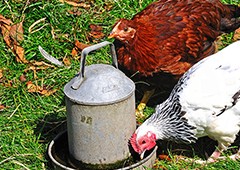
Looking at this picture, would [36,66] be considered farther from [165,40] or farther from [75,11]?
[165,40]

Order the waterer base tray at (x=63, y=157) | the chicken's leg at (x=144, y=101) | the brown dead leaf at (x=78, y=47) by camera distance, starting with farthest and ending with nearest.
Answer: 1. the brown dead leaf at (x=78, y=47)
2. the chicken's leg at (x=144, y=101)
3. the waterer base tray at (x=63, y=157)

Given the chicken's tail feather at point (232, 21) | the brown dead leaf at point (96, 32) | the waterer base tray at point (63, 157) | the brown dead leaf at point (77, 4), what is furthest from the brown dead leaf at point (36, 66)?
the chicken's tail feather at point (232, 21)

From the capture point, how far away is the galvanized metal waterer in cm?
382

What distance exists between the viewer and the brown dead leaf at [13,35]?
217 inches

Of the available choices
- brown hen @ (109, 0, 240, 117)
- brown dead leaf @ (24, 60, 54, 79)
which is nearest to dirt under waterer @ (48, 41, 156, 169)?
brown hen @ (109, 0, 240, 117)

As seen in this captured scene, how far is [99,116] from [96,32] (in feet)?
7.03

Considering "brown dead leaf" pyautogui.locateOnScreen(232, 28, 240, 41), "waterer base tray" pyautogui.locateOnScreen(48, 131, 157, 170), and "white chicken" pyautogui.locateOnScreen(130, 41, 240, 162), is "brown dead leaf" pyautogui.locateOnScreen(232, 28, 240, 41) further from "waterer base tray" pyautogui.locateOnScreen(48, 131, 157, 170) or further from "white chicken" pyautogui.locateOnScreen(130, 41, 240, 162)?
"waterer base tray" pyautogui.locateOnScreen(48, 131, 157, 170)

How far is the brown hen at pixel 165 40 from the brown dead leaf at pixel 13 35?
1.08 m

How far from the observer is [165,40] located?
4.82 metres

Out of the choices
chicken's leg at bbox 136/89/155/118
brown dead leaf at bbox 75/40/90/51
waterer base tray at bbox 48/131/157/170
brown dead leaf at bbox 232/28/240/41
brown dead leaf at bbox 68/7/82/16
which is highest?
brown dead leaf at bbox 68/7/82/16

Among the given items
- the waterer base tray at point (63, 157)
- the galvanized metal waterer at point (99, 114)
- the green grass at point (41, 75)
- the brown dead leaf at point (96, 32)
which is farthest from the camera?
the brown dead leaf at point (96, 32)

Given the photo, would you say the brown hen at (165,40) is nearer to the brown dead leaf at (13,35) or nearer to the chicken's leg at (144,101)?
the chicken's leg at (144,101)

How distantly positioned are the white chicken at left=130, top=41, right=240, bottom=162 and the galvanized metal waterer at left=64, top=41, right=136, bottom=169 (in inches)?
6.8

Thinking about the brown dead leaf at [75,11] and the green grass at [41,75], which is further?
the brown dead leaf at [75,11]
